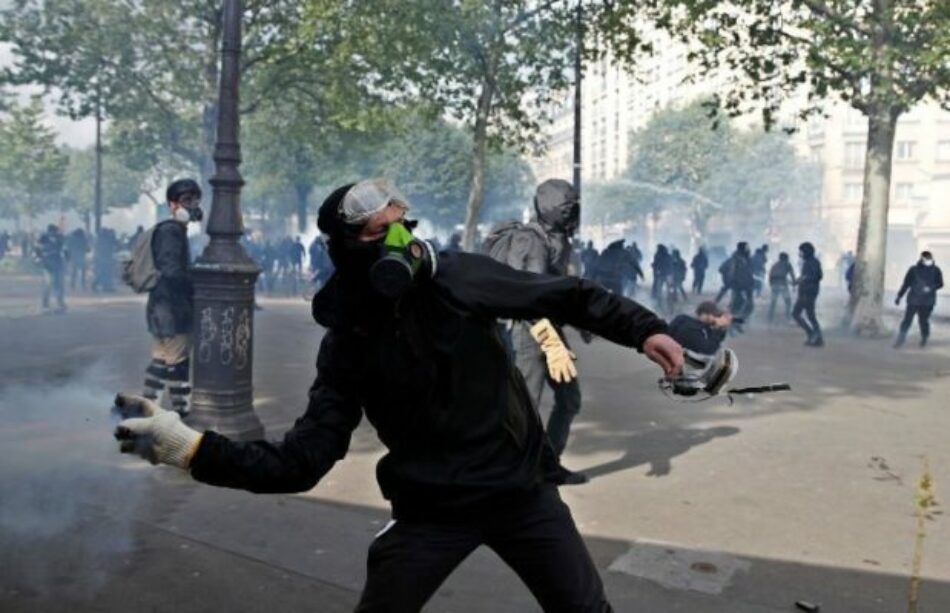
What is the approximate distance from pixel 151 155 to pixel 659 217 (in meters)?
42.9

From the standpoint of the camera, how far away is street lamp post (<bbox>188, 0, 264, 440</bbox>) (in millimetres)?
5754

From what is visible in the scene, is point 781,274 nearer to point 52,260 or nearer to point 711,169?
point 52,260

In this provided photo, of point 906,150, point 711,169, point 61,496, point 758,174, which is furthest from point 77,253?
point 906,150

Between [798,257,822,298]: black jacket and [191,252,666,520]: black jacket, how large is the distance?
12.8 meters

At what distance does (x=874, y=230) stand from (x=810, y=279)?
2.82 meters

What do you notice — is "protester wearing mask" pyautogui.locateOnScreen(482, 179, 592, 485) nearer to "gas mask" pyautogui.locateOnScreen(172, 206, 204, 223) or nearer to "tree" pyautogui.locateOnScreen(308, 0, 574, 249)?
"gas mask" pyautogui.locateOnScreen(172, 206, 204, 223)

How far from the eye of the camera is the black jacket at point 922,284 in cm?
1341

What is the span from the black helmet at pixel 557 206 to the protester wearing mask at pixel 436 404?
2.84m

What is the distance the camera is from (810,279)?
45.6 ft

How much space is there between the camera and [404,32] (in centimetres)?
1759

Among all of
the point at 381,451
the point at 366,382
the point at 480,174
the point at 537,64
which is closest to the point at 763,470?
the point at 381,451

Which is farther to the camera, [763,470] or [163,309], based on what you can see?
[163,309]

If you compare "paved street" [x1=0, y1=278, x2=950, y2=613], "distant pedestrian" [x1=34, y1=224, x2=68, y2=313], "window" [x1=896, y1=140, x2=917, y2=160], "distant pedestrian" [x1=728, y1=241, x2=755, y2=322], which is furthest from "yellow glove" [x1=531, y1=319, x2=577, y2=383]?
"window" [x1=896, y1=140, x2=917, y2=160]

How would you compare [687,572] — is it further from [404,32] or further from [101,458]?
[404,32]
